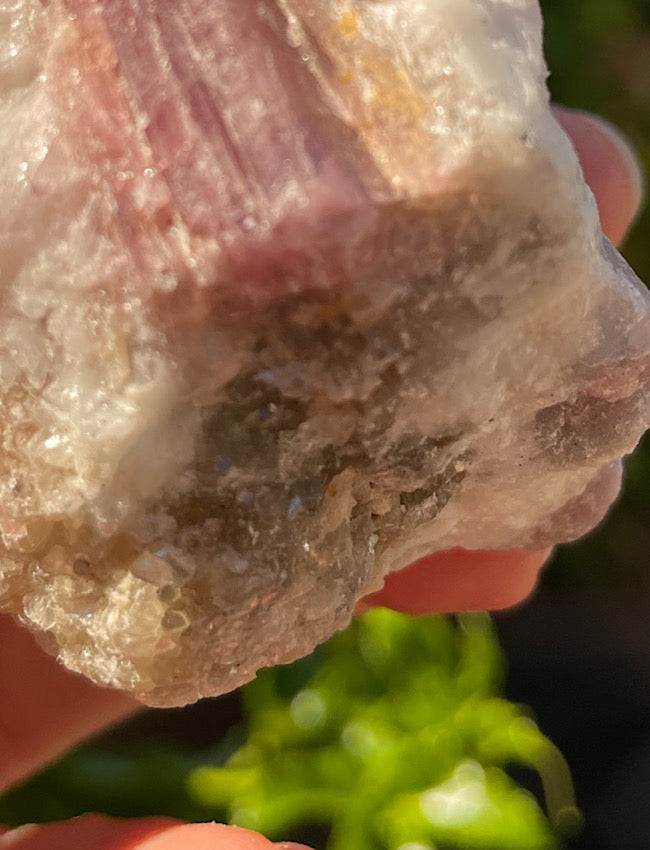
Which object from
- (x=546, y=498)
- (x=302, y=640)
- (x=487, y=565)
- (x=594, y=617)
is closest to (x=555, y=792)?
(x=594, y=617)

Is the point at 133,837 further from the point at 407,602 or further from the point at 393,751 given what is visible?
the point at 393,751

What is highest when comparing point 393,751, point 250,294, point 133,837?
point 250,294

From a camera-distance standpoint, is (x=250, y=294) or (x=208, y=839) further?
(x=208, y=839)

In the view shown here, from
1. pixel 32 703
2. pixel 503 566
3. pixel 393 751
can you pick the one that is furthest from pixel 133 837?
pixel 393 751

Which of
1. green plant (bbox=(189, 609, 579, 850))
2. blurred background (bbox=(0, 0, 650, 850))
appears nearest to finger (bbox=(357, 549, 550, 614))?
green plant (bbox=(189, 609, 579, 850))

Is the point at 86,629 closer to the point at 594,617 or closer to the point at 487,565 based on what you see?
the point at 487,565

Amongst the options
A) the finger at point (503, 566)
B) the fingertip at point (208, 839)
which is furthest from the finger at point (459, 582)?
the fingertip at point (208, 839)

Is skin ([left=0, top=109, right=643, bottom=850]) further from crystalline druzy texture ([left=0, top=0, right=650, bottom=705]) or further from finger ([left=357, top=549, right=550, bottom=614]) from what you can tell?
crystalline druzy texture ([left=0, top=0, right=650, bottom=705])
